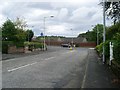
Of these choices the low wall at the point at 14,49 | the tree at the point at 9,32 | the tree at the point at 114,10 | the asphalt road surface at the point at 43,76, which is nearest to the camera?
the asphalt road surface at the point at 43,76

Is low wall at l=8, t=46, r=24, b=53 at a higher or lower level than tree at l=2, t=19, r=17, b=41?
lower

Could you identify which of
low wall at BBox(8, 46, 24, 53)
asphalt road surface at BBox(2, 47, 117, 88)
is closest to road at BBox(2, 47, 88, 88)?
asphalt road surface at BBox(2, 47, 117, 88)

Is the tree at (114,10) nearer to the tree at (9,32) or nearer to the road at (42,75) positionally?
the road at (42,75)

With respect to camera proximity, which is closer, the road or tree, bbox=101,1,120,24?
the road

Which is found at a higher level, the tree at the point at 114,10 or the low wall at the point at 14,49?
the tree at the point at 114,10

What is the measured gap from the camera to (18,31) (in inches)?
1949

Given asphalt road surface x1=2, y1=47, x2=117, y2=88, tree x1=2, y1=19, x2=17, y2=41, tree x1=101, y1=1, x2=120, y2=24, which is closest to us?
asphalt road surface x1=2, y1=47, x2=117, y2=88

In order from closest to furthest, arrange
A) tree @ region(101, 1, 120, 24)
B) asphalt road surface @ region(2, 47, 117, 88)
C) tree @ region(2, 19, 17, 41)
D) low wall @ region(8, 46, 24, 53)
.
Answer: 1. asphalt road surface @ region(2, 47, 117, 88)
2. tree @ region(101, 1, 120, 24)
3. low wall @ region(8, 46, 24, 53)
4. tree @ region(2, 19, 17, 41)

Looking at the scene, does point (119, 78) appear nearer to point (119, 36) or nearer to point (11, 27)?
point (119, 36)

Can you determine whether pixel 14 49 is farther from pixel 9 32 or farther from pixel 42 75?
pixel 42 75

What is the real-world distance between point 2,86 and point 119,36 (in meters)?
6.15

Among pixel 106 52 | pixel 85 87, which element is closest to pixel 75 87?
pixel 85 87

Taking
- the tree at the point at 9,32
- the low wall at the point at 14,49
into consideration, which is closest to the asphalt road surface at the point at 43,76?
the low wall at the point at 14,49

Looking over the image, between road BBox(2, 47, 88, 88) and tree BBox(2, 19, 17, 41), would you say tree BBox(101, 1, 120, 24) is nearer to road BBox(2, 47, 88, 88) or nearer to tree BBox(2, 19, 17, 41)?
road BBox(2, 47, 88, 88)
